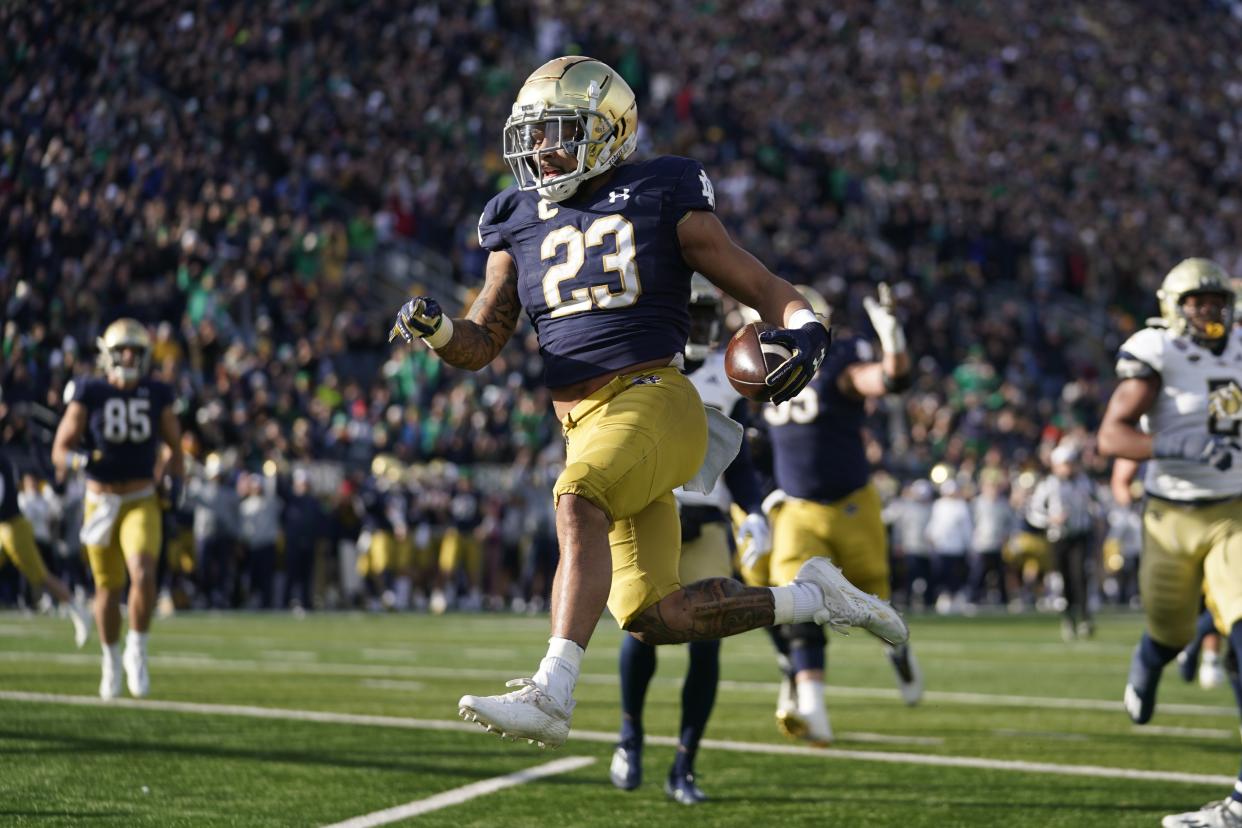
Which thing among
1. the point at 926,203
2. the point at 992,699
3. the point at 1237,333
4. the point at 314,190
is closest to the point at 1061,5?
the point at 926,203

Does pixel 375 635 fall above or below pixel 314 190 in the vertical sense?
below

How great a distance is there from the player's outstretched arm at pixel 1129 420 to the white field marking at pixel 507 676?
342cm

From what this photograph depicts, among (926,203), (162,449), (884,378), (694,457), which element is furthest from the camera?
(926,203)

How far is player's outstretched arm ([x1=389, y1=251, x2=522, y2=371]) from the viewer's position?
4.72m

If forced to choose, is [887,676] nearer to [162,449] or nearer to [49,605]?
[162,449]

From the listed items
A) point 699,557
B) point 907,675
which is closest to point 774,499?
point 907,675

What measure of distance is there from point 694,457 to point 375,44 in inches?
813

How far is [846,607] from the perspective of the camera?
5004 mm

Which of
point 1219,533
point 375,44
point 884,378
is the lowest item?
point 1219,533

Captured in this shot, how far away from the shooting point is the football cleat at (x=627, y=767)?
6.32 metres

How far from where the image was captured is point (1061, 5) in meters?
40.7

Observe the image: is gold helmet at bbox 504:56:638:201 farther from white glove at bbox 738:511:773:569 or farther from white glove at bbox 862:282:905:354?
white glove at bbox 862:282:905:354

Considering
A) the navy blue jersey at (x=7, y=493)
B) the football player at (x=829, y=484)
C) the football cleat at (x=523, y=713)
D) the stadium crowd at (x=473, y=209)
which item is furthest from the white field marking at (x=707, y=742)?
the stadium crowd at (x=473, y=209)

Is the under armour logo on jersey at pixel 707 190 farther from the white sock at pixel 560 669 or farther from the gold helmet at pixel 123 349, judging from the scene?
the gold helmet at pixel 123 349
